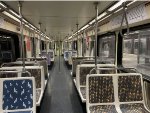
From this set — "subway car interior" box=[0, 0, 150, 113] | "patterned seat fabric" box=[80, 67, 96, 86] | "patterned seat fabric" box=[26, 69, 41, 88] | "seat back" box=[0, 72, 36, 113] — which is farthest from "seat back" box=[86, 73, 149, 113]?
"patterned seat fabric" box=[26, 69, 41, 88]

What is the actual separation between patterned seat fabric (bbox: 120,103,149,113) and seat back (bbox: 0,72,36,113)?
4.34 feet

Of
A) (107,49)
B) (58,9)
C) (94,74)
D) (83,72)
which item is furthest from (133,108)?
(107,49)

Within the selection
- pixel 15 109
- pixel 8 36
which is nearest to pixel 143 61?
pixel 15 109

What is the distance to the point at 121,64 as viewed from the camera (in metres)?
4.85

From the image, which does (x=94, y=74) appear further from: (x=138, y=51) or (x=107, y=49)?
(x=107, y=49)

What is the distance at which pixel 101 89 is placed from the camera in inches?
105

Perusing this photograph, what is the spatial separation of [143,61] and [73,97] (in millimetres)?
1981

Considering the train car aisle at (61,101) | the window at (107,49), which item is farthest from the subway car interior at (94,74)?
the window at (107,49)

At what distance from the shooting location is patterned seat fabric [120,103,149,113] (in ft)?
8.43

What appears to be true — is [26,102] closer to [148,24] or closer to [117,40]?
[148,24]

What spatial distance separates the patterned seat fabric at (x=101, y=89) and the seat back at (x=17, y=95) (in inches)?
33.9

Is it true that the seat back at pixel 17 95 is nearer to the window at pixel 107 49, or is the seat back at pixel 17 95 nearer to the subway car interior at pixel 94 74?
the subway car interior at pixel 94 74

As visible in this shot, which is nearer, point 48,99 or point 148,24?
point 148,24

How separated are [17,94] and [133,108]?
5.61 ft
